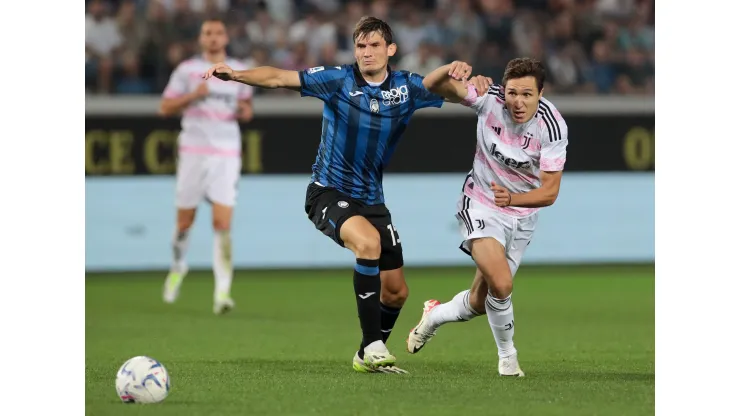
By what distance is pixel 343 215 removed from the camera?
7.60 m

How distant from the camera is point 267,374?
7.43 m

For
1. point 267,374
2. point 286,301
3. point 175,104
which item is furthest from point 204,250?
point 267,374

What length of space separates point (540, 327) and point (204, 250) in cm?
652

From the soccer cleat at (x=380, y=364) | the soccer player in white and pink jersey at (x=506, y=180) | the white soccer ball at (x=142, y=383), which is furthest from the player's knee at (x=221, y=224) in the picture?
the white soccer ball at (x=142, y=383)

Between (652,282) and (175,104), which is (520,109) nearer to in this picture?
(175,104)

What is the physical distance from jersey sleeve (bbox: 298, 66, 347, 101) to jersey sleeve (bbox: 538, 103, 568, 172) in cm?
119

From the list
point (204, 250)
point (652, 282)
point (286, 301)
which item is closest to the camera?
point (286, 301)

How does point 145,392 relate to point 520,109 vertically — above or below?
below

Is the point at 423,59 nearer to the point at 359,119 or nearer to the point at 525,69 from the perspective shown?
the point at 359,119

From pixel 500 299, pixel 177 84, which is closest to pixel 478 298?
pixel 500 299

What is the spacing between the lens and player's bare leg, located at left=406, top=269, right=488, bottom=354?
25.9 ft

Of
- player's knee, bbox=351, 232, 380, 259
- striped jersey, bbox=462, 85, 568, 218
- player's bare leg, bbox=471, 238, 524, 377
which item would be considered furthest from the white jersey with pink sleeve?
player's bare leg, bbox=471, 238, 524, 377

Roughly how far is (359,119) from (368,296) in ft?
3.44
